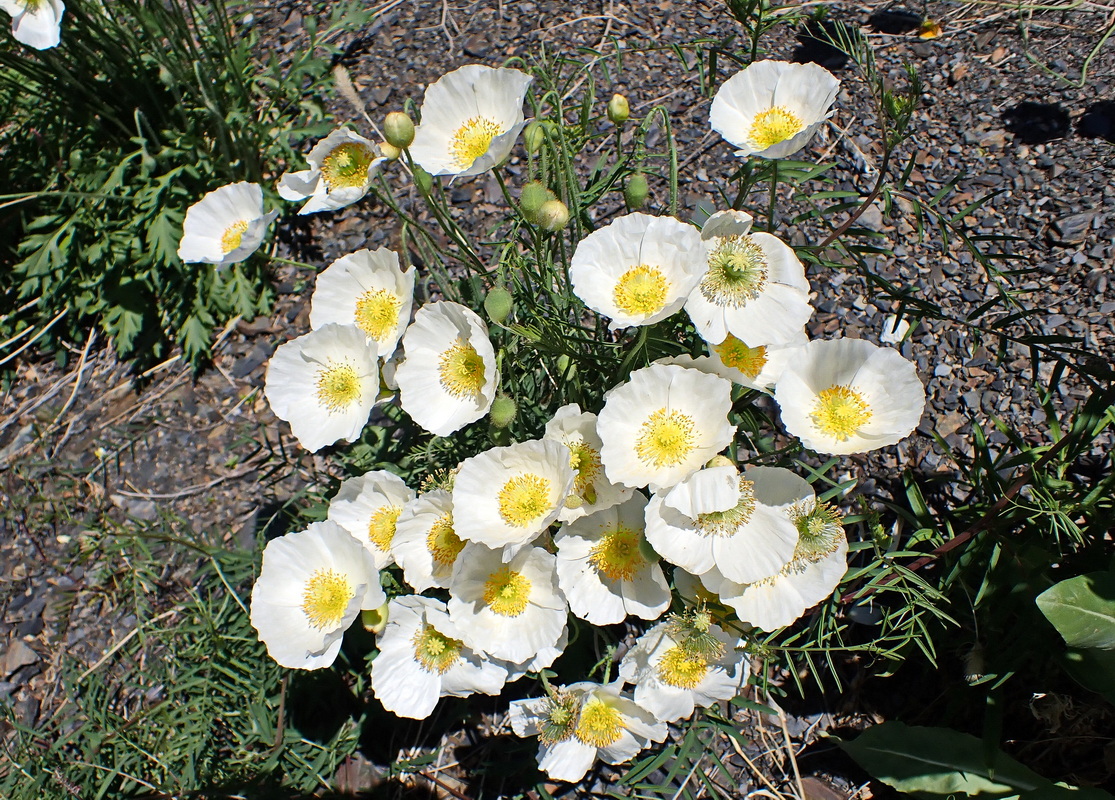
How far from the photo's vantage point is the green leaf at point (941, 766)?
192cm

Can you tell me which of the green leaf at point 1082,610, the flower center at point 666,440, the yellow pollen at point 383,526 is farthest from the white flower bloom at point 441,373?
the green leaf at point 1082,610

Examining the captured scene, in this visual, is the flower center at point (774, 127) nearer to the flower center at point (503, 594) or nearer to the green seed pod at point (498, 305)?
the green seed pod at point (498, 305)

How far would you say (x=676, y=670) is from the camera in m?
1.75

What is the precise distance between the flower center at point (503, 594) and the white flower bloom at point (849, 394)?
0.68 m

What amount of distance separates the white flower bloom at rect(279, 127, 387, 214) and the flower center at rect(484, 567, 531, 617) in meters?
0.95

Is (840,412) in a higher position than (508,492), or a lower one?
lower

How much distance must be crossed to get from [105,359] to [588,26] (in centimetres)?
254

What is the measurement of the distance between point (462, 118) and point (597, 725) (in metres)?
1.53

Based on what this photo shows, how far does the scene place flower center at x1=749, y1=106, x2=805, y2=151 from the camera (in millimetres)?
1883

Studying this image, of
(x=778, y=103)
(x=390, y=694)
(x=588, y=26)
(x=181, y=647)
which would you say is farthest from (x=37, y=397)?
(x=778, y=103)

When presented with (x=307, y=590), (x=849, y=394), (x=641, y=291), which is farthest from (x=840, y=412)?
(x=307, y=590)

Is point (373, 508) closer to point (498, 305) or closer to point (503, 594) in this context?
point (503, 594)

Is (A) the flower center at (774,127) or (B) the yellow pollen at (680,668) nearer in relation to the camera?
(B) the yellow pollen at (680,668)

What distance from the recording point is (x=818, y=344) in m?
1.67
